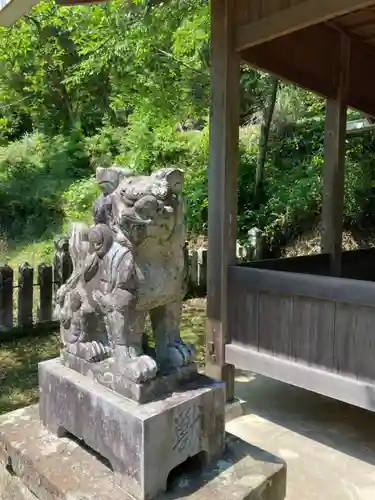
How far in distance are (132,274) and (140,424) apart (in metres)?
0.54

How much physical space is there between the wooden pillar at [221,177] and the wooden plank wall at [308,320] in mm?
103

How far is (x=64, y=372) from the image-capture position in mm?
2084

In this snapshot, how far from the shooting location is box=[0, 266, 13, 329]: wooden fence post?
4934mm

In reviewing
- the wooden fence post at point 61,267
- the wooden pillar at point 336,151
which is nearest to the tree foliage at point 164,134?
the wooden pillar at point 336,151

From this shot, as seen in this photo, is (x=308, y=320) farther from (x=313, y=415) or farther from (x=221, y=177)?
(x=221, y=177)

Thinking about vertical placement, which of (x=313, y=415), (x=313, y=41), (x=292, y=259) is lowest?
(x=313, y=415)

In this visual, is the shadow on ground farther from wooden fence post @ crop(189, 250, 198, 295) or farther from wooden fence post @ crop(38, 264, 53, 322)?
wooden fence post @ crop(189, 250, 198, 295)

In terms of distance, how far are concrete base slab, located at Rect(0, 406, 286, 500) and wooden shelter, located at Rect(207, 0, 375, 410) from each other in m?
0.99

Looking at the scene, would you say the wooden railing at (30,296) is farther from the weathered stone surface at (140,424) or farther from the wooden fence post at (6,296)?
the weathered stone surface at (140,424)

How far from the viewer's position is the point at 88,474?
1.84 m

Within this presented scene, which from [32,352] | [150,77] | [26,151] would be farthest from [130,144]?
[32,352]

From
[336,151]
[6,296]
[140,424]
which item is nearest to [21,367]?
[6,296]

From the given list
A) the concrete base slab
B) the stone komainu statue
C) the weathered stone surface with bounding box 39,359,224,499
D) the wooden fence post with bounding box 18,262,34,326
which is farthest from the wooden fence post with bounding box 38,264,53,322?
the stone komainu statue

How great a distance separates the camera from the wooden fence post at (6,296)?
493 cm
